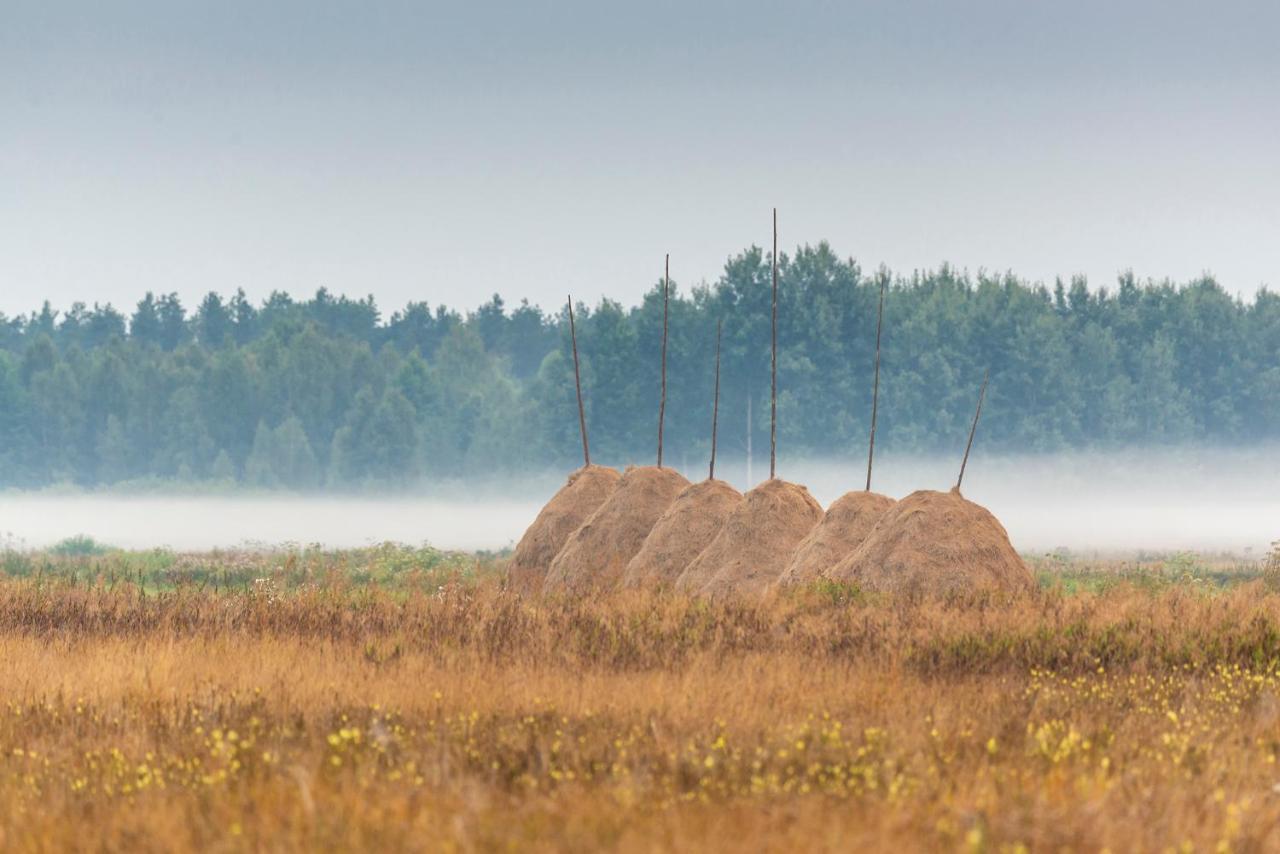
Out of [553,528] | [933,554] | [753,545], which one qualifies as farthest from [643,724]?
[553,528]

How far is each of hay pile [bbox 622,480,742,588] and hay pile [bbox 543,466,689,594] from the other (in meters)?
0.44

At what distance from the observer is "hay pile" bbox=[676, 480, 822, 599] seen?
22516mm

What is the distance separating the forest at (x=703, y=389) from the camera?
9606cm

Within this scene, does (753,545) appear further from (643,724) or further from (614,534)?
(643,724)

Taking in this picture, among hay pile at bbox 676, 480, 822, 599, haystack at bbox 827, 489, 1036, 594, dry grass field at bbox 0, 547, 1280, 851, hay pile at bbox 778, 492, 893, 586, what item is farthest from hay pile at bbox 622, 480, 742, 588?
dry grass field at bbox 0, 547, 1280, 851

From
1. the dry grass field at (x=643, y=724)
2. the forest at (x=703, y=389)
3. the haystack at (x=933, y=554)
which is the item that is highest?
the forest at (x=703, y=389)

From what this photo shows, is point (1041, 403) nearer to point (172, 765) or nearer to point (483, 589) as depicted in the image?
point (483, 589)

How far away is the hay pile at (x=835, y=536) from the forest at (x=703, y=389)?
69.2 metres

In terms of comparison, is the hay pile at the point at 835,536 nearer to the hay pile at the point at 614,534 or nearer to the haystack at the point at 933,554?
the haystack at the point at 933,554

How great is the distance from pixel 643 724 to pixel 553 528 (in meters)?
16.4

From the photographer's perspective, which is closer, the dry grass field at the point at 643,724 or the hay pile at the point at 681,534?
the dry grass field at the point at 643,724

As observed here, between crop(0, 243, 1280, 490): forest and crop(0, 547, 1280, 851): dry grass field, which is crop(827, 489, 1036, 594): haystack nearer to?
crop(0, 547, 1280, 851): dry grass field

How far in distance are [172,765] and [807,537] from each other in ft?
46.9

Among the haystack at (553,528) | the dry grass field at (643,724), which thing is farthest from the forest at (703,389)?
the dry grass field at (643,724)
